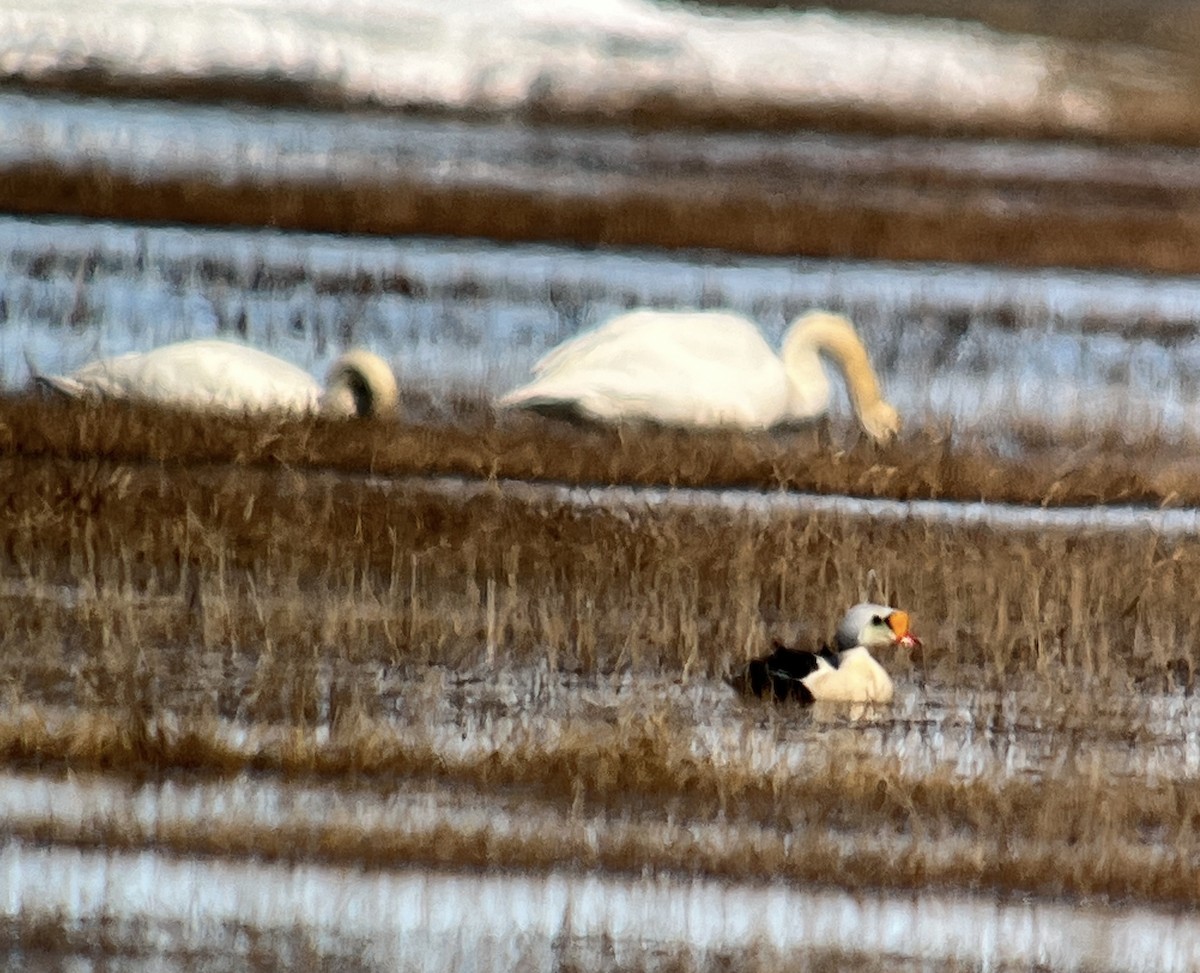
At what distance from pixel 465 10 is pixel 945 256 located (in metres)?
0.55

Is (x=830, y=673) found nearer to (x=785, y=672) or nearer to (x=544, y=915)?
(x=785, y=672)

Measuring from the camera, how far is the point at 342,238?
165 centimetres

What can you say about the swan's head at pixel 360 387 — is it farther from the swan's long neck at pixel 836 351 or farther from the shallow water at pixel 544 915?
the shallow water at pixel 544 915

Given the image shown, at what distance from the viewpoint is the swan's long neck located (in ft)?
5.10

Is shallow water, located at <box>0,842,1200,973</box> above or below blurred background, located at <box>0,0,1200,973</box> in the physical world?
below

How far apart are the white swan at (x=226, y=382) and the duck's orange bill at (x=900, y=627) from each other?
537mm

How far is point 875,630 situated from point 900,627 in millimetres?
17

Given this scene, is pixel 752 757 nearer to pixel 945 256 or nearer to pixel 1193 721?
pixel 1193 721

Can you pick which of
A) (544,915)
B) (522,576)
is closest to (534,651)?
(522,576)

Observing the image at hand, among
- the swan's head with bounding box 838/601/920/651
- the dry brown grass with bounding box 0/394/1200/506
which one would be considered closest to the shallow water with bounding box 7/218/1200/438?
the dry brown grass with bounding box 0/394/1200/506

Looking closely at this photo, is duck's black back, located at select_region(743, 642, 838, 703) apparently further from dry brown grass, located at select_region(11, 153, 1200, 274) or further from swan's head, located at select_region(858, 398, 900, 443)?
dry brown grass, located at select_region(11, 153, 1200, 274)

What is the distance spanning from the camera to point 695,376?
154 centimetres

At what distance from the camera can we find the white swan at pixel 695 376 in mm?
1509

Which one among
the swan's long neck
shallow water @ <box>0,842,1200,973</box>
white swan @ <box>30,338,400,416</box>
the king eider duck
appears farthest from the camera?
the swan's long neck
